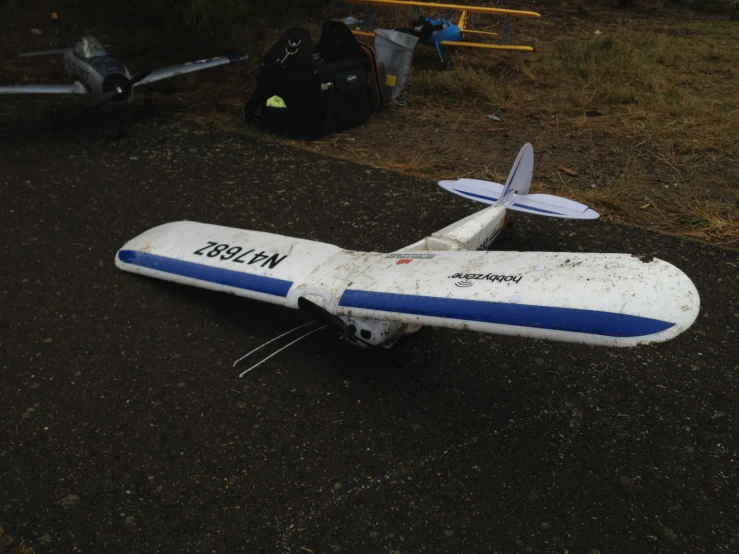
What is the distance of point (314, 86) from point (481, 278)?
180 inches

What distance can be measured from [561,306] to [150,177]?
4.99 meters

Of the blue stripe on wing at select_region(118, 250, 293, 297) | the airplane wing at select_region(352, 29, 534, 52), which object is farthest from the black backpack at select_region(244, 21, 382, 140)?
the blue stripe on wing at select_region(118, 250, 293, 297)

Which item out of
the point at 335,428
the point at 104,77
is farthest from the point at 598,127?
the point at 104,77

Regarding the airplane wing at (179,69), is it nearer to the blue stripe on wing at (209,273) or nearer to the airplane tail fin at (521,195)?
the blue stripe on wing at (209,273)

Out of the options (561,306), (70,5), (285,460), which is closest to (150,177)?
(285,460)

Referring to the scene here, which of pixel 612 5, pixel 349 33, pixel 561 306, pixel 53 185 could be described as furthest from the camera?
pixel 612 5

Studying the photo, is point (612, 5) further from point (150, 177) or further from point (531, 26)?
point (150, 177)

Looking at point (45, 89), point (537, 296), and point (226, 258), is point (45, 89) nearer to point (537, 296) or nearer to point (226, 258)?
point (226, 258)

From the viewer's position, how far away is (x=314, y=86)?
732 cm

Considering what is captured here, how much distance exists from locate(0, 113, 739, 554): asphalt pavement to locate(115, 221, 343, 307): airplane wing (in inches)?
9.2

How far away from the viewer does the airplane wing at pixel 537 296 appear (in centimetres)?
284

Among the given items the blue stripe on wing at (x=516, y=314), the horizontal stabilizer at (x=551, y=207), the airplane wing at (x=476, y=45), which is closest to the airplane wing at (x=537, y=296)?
the blue stripe on wing at (x=516, y=314)

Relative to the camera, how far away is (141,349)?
4.31 metres

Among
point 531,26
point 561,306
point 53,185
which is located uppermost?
point 531,26
